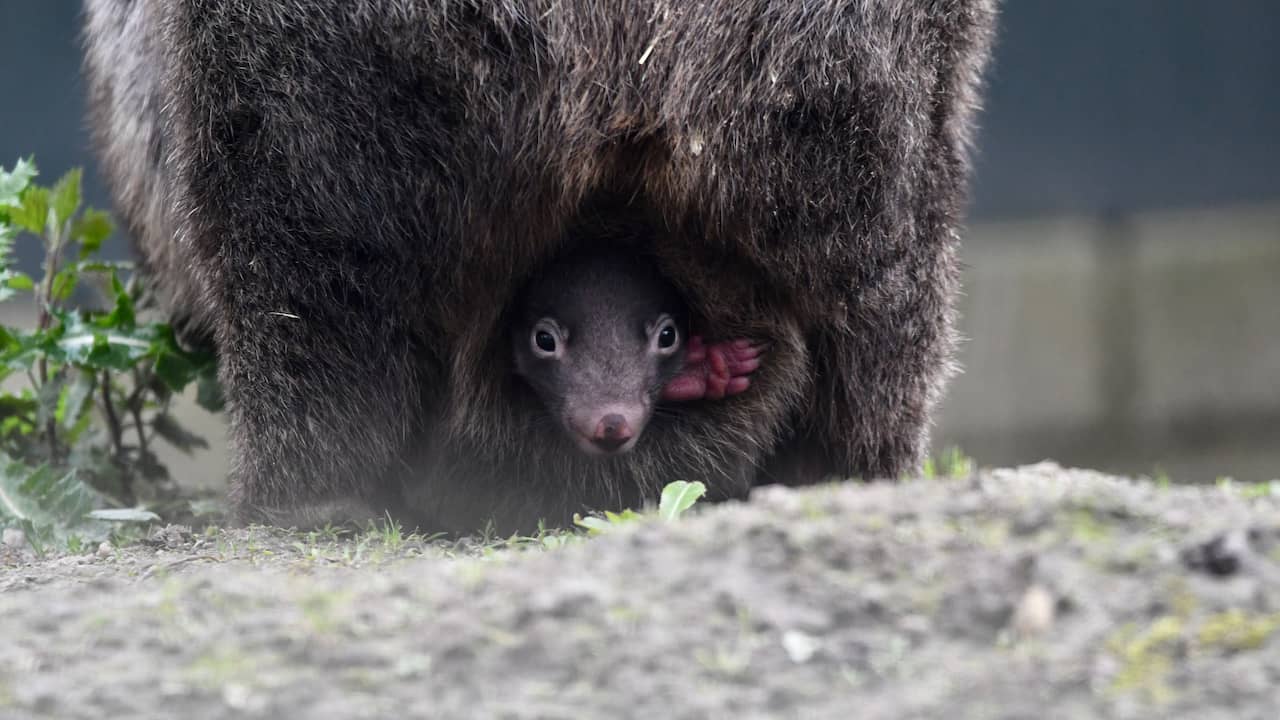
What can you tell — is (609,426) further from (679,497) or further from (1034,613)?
(1034,613)

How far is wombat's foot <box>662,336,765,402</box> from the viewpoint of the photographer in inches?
135

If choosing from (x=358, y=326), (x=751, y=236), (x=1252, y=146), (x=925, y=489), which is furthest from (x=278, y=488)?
(x=1252, y=146)

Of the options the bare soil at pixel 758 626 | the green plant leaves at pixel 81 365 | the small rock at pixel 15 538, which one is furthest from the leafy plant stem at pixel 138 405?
the bare soil at pixel 758 626

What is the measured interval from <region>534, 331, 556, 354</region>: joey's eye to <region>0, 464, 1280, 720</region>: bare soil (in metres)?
1.17

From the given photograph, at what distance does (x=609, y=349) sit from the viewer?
331 cm

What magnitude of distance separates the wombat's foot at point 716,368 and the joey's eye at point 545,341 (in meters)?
0.30

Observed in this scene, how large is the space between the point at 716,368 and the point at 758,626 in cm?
163

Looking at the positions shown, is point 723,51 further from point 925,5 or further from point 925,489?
point 925,489

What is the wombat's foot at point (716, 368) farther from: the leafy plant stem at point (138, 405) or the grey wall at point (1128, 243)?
the grey wall at point (1128, 243)

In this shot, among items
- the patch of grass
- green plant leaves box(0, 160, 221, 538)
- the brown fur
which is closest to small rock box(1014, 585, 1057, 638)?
the brown fur

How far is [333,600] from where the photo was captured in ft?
6.53

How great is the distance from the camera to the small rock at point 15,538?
11.3ft

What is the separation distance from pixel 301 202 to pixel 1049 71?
549cm

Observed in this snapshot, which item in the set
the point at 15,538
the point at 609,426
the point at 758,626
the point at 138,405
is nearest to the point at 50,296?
the point at 138,405
